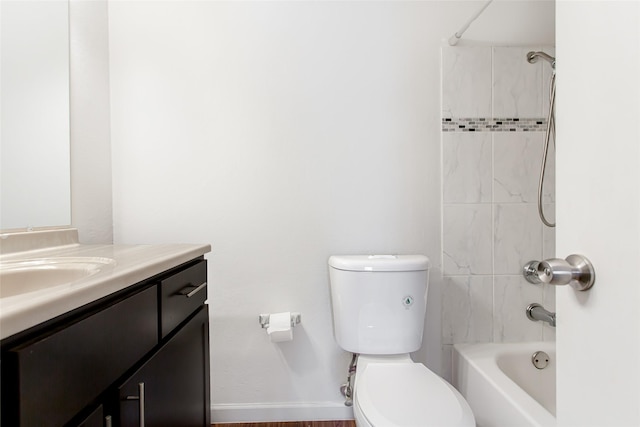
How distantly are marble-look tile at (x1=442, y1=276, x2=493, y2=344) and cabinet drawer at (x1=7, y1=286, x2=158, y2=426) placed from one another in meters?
1.32

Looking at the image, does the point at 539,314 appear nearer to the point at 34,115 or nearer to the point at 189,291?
the point at 189,291

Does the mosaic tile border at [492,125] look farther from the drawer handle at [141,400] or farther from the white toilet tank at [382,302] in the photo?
the drawer handle at [141,400]

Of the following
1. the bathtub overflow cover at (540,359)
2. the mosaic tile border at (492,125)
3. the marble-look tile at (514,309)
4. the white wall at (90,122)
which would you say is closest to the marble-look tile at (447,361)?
the marble-look tile at (514,309)

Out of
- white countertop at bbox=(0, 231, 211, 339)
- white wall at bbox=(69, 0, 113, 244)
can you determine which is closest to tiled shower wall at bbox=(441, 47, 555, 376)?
white countertop at bbox=(0, 231, 211, 339)

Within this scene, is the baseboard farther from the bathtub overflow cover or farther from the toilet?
the bathtub overflow cover

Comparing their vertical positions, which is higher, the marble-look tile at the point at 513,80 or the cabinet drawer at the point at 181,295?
the marble-look tile at the point at 513,80

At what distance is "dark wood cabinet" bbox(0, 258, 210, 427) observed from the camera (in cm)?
46

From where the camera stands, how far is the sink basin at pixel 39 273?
800mm

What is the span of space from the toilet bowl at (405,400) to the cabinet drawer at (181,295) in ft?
1.97

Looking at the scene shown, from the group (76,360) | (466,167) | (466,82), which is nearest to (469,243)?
(466,167)
